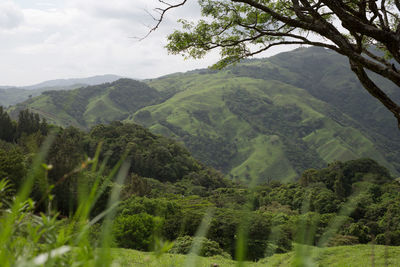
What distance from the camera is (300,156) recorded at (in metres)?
149

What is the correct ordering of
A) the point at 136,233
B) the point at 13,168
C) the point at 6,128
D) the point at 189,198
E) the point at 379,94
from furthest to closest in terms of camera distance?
the point at 6,128, the point at 189,198, the point at 13,168, the point at 136,233, the point at 379,94

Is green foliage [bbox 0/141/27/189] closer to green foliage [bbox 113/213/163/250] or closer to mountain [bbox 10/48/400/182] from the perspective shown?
green foliage [bbox 113/213/163/250]

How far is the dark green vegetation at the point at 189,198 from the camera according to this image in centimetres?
126

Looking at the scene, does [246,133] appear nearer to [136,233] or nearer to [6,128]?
[6,128]

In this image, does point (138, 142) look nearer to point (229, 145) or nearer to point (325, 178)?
point (325, 178)

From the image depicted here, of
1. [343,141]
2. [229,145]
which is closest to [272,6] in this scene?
[229,145]

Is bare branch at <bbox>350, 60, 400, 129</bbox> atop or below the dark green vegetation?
atop

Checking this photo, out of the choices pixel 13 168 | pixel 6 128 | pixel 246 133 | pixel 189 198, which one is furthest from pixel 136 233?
pixel 246 133

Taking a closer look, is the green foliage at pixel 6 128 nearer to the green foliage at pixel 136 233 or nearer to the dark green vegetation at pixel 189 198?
the dark green vegetation at pixel 189 198

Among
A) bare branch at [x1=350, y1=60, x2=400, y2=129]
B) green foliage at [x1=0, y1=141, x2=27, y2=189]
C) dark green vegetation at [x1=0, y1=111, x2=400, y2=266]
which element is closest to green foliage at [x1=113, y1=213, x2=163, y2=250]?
dark green vegetation at [x1=0, y1=111, x2=400, y2=266]

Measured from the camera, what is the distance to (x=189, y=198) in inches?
1683

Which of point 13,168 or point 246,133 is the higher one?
point 13,168

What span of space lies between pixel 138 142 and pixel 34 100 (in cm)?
14712

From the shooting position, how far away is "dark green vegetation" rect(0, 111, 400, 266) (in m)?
1.26
